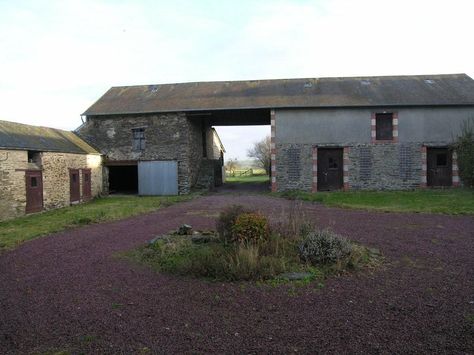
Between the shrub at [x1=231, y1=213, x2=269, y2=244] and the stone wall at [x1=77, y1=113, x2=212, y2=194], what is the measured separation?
48.7 feet

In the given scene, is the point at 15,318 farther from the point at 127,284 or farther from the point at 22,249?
the point at 22,249

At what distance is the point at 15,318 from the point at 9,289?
4.43 ft

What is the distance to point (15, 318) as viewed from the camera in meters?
Result: 4.38

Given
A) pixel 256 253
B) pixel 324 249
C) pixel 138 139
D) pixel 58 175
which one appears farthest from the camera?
pixel 138 139

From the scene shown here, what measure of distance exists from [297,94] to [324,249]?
16257 mm

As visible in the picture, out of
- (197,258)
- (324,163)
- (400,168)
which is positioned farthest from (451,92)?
(197,258)

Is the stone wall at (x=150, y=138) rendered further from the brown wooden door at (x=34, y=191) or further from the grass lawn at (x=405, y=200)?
the brown wooden door at (x=34, y=191)

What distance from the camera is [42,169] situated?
15.4m

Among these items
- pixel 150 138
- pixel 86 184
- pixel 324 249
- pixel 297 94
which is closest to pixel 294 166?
pixel 297 94

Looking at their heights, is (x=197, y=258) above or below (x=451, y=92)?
below

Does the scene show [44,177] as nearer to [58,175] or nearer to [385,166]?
[58,175]

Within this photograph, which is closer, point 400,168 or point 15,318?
point 15,318

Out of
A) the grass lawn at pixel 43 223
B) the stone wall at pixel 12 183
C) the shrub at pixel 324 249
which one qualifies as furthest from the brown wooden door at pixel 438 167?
the stone wall at pixel 12 183

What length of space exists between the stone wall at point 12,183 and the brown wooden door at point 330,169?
14567 millimetres
